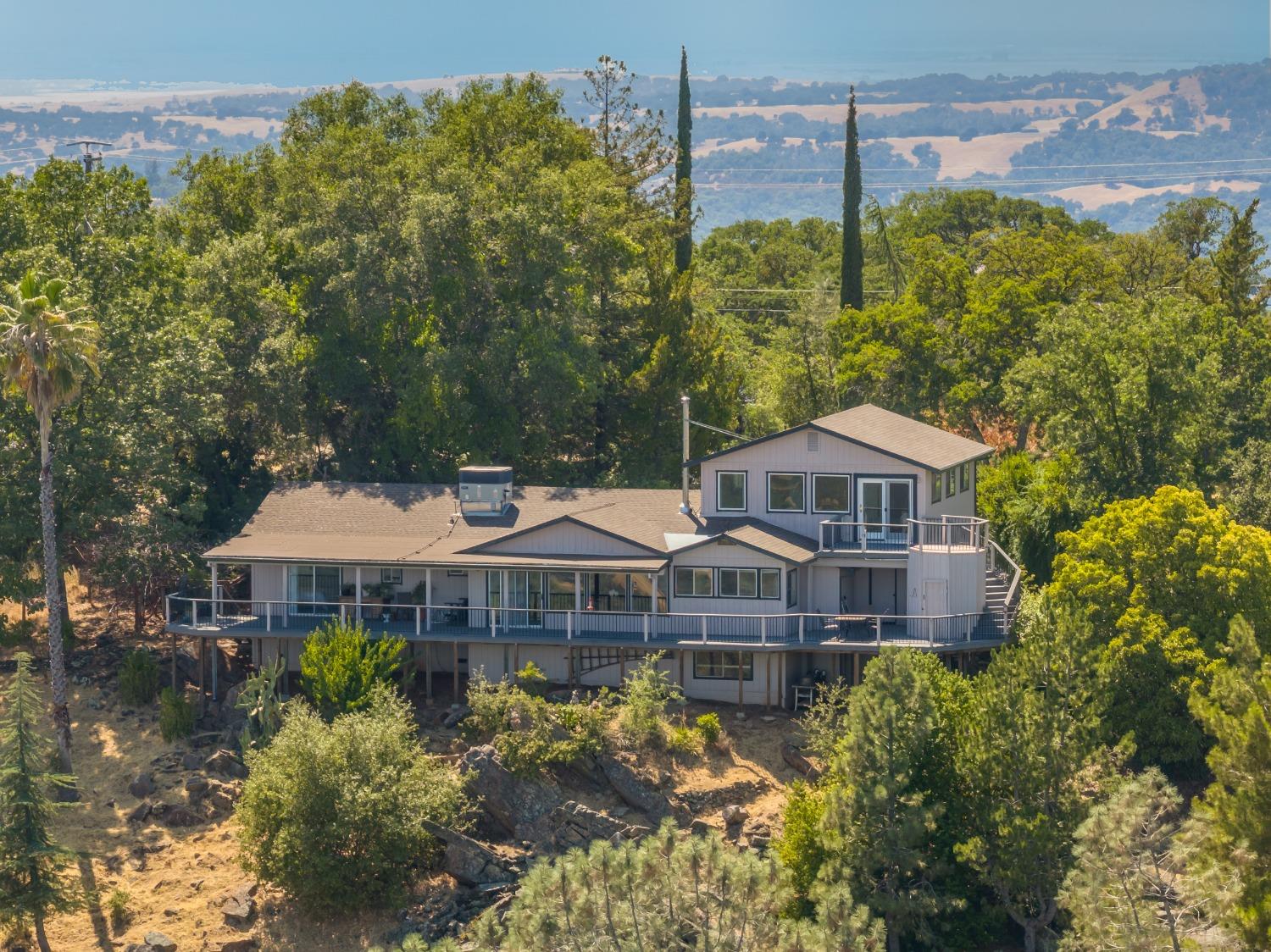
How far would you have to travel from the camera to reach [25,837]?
4459 centimetres

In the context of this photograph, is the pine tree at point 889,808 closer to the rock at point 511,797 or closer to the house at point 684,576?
the house at point 684,576

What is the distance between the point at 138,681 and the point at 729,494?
1728cm

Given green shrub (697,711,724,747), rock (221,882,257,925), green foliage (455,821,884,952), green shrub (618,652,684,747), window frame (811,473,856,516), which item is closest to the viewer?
green foliage (455,821,884,952)

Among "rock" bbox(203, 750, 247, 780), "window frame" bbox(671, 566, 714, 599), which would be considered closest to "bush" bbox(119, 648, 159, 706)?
"rock" bbox(203, 750, 247, 780)

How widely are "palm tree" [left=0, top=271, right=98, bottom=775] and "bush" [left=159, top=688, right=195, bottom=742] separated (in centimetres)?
248

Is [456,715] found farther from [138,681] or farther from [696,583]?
[138,681]

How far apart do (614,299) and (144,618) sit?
64.3 ft

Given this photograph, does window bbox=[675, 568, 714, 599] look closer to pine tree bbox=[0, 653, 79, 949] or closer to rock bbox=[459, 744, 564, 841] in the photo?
rock bbox=[459, 744, 564, 841]

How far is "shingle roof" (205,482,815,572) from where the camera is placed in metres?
53.3

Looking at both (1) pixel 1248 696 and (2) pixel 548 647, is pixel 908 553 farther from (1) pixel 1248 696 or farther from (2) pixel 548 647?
(1) pixel 1248 696

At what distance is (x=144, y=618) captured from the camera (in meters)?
59.5

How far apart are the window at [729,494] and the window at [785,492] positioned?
83cm

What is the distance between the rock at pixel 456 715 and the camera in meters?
51.5

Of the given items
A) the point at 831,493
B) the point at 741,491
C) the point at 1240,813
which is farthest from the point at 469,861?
the point at 1240,813
